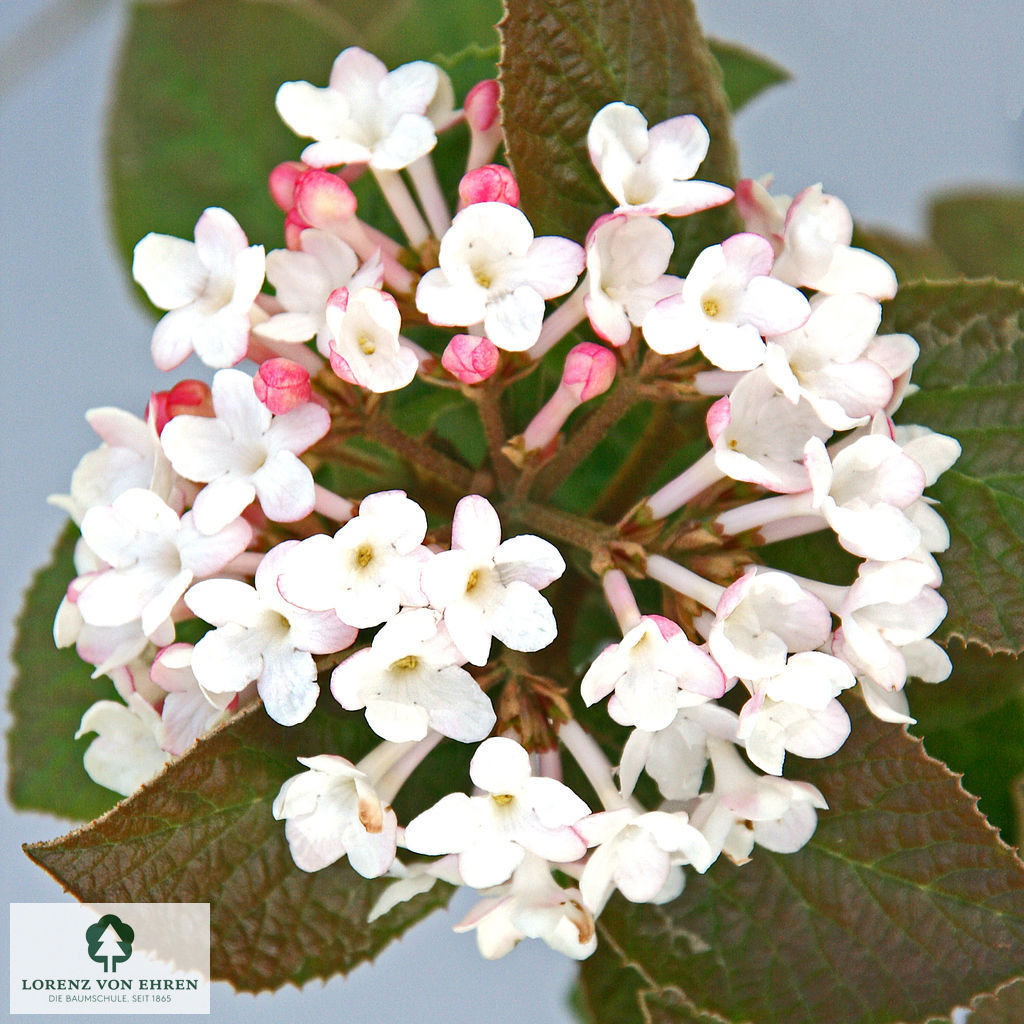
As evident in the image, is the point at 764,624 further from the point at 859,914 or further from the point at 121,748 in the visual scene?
the point at 121,748

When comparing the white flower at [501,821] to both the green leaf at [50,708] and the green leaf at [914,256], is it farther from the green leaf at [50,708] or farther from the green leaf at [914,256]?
the green leaf at [914,256]

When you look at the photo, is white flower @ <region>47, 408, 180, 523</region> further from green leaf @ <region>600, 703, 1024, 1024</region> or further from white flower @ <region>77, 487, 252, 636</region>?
green leaf @ <region>600, 703, 1024, 1024</region>

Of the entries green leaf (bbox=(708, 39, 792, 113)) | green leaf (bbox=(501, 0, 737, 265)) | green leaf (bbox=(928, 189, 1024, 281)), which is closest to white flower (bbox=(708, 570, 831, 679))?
green leaf (bbox=(501, 0, 737, 265))

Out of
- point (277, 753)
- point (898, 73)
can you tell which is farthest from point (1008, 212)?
point (277, 753)

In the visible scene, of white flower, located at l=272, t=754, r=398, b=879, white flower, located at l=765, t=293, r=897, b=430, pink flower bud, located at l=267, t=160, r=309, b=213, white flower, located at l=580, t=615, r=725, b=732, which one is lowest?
white flower, located at l=272, t=754, r=398, b=879

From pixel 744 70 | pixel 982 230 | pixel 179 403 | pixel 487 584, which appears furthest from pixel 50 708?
pixel 982 230

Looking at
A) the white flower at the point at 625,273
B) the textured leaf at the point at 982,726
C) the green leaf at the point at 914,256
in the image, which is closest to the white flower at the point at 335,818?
the white flower at the point at 625,273
